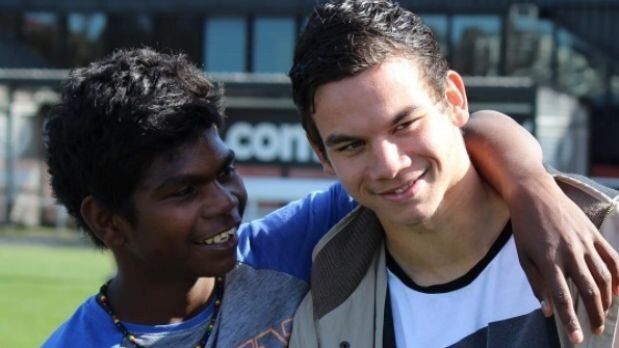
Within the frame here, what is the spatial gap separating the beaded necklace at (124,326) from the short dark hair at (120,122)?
22 cm

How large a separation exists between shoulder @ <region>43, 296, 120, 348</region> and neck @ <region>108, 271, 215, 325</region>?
6 centimetres

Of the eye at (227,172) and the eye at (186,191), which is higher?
the eye at (227,172)

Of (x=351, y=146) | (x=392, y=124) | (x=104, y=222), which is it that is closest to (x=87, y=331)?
(x=104, y=222)

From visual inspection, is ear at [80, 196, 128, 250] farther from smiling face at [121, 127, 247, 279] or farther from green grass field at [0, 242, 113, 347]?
green grass field at [0, 242, 113, 347]

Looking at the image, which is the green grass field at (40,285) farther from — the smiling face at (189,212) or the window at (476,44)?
the window at (476,44)

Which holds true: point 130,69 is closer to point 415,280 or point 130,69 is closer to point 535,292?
point 415,280

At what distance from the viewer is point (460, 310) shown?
254 centimetres

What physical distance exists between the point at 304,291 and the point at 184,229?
37cm

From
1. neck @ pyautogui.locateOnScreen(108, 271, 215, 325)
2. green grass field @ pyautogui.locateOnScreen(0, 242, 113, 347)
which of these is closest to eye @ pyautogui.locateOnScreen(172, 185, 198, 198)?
neck @ pyautogui.locateOnScreen(108, 271, 215, 325)

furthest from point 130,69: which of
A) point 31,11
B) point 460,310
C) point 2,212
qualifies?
point 31,11

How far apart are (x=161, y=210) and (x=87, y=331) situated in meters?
0.35

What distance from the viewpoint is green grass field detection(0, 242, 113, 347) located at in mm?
8406

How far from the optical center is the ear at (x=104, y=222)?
9.58ft

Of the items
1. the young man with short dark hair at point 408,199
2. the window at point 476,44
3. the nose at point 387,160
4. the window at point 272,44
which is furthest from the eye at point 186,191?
the window at point 272,44
